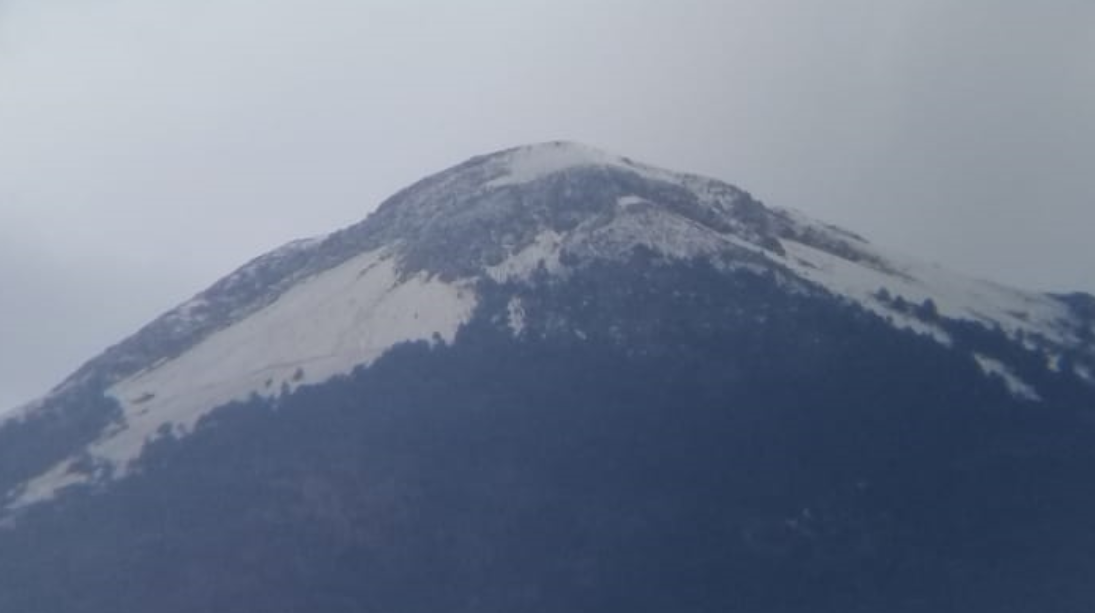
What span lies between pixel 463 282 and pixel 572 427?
15452mm

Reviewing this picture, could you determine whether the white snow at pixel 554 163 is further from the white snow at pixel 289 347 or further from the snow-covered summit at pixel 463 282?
the white snow at pixel 289 347

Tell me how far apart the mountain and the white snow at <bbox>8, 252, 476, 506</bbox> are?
0.23m

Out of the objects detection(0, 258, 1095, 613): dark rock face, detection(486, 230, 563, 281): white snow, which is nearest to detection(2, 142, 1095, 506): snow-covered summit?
detection(486, 230, 563, 281): white snow

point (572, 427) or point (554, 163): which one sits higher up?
point (554, 163)

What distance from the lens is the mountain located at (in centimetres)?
8762

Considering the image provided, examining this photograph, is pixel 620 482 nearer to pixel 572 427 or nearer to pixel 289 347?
pixel 572 427

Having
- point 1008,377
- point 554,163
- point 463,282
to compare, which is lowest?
point 1008,377

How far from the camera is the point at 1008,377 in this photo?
Result: 352 feet

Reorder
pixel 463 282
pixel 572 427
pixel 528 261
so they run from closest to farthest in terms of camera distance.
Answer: pixel 572 427 → pixel 463 282 → pixel 528 261

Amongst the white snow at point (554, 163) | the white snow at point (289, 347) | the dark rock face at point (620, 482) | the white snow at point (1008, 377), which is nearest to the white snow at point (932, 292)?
the dark rock face at point (620, 482)

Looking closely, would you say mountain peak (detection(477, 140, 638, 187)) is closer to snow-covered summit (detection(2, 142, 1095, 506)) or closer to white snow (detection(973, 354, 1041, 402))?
snow-covered summit (detection(2, 142, 1095, 506))

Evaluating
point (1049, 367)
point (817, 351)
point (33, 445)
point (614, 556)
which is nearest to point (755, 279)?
point (817, 351)

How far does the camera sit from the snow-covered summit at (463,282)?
107250mm

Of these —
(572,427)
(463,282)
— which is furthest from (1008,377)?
(463,282)
